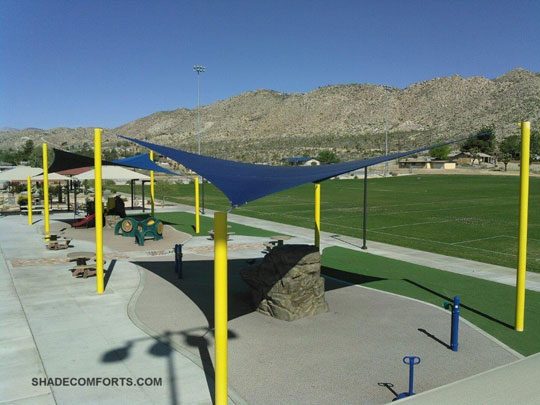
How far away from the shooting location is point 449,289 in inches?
477

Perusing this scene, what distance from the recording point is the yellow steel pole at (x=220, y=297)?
5967 mm

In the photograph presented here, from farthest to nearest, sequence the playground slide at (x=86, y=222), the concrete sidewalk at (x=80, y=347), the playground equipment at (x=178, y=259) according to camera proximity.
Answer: the playground slide at (x=86, y=222) < the playground equipment at (x=178, y=259) < the concrete sidewalk at (x=80, y=347)

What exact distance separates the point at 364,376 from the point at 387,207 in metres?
26.0

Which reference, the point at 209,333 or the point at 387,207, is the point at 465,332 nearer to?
the point at 209,333

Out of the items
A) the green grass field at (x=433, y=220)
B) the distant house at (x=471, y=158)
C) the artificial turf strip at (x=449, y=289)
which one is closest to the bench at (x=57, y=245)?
the artificial turf strip at (x=449, y=289)

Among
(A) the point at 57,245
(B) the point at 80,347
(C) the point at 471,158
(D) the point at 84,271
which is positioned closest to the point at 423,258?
(D) the point at 84,271

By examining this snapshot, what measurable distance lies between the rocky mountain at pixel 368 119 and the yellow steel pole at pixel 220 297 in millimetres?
100814

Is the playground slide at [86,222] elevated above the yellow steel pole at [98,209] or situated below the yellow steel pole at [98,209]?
below

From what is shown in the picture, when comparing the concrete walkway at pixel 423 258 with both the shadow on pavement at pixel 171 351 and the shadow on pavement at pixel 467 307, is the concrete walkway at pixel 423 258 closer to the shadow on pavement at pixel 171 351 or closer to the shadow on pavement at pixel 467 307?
the shadow on pavement at pixel 467 307

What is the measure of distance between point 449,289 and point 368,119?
157 metres

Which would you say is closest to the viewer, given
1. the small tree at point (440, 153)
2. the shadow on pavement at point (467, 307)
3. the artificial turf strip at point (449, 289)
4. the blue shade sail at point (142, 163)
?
the artificial turf strip at point (449, 289)

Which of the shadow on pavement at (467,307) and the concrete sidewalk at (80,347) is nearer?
the concrete sidewalk at (80,347)

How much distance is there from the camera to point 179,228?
2292cm

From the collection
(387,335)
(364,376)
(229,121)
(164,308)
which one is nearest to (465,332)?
(387,335)
